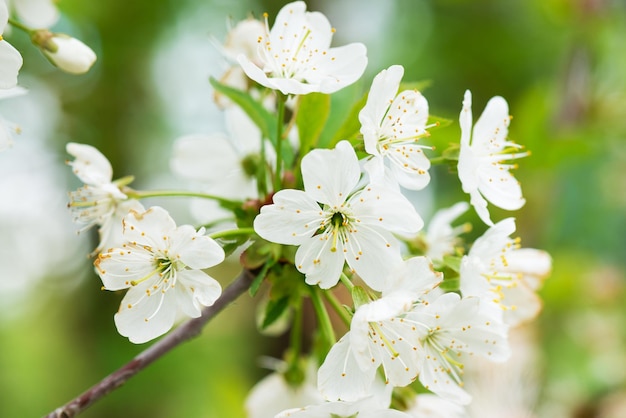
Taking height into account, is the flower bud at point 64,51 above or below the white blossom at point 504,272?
above

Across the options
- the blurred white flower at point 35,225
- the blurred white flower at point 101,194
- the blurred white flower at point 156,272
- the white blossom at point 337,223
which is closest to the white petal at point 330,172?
the white blossom at point 337,223

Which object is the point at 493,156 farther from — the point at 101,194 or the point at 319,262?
the point at 101,194

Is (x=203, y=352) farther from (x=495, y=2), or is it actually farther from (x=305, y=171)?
(x=305, y=171)

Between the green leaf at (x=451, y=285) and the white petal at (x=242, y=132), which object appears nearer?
the green leaf at (x=451, y=285)

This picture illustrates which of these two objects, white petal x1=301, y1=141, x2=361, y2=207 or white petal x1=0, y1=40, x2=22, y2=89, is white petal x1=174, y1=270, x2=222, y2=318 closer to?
white petal x1=301, y1=141, x2=361, y2=207

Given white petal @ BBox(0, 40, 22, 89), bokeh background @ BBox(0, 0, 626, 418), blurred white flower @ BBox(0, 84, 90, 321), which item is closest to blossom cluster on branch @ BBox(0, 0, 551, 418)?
white petal @ BBox(0, 40, 22, 89)

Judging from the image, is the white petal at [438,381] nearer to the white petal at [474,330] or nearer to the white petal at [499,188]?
the white petal at [474,330]

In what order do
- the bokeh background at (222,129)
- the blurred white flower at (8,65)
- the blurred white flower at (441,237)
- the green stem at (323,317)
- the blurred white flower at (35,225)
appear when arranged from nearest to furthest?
1. the blurred white flower at (8,65)
2. the green stem at (323,317)
3. the blurred white flower at (441,237)
4. the bokeh background at (222,129)
5. the blurred white flower at (35,225)
